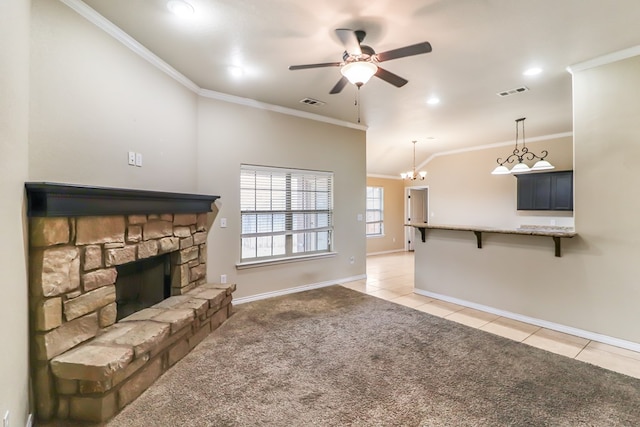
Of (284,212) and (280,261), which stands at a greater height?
(284,212)

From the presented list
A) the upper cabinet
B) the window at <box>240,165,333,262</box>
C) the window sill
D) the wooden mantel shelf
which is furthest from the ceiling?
the window sill

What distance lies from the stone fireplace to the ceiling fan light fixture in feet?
6.51

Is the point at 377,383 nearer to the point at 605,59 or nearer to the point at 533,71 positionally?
the point at 533,71

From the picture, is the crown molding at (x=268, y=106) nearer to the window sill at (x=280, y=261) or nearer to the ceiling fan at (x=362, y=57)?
the ceiling fan at (x=362, y=57)

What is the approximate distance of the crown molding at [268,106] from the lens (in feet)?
12.6

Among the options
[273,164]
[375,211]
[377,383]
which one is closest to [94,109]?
[273,164]

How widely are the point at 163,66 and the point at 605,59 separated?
4.52 meters

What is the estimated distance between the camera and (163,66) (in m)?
3.07

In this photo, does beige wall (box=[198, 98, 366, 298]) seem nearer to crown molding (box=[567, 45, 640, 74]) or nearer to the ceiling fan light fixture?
the ceiling fan light fixture

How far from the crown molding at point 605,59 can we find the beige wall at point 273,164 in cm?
308

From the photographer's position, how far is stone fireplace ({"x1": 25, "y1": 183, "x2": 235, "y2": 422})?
5.81ft

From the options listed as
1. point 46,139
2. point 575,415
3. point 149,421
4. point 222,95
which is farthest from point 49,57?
point 575,415

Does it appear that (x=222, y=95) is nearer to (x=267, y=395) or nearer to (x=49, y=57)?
(x=49, y=57)

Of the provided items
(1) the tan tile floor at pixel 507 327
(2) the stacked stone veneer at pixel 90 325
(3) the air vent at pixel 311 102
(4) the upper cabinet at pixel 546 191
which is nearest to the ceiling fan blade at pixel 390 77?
(3) the air vent at pixel 311 102
